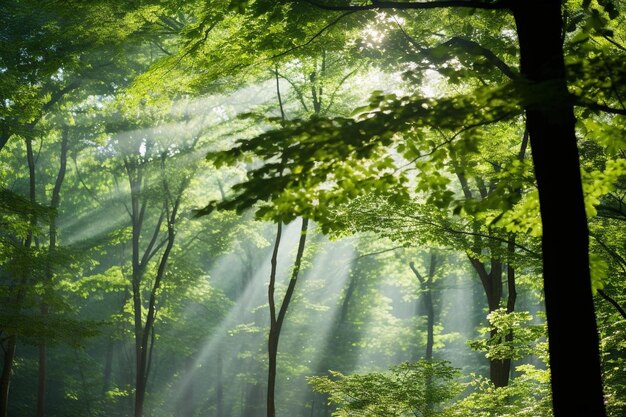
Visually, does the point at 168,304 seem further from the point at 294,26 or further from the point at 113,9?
the point at 294,26

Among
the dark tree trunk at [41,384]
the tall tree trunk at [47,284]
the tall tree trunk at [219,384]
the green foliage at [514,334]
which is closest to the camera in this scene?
the green foliage at [514,334]

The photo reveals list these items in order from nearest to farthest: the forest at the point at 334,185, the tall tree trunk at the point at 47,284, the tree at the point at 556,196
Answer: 1. the tree at the point at 556,196
2. the forest at the point at 334,185
3. the tall tree trunk at the point at 47,284

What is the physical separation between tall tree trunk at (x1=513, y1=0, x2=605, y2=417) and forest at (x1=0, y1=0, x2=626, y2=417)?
1 centimetres

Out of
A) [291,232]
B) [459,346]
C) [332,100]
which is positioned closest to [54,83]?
[332,100]

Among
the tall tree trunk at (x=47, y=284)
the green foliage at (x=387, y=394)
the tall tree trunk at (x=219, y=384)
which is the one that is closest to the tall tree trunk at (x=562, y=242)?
the green foliage at (x=387, y=394)

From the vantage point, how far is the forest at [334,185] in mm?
3664

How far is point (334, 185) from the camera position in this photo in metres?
4.22

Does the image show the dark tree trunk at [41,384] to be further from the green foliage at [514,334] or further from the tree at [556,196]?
the tree at [556,196]

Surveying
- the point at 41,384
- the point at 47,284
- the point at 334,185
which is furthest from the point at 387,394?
the point at 41,384

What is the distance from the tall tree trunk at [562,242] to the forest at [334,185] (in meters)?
0.01

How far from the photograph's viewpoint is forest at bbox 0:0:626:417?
3664 mm

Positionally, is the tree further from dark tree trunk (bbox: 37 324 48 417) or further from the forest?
dark tree trunk (bbox: 37 324 48 417)

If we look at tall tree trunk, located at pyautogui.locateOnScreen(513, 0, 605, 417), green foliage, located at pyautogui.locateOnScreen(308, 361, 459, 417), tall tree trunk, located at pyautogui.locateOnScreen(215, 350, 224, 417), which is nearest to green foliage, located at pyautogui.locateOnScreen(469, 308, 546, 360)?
green foliage, located at pyautogui.locateOnScreen(308, 361, 459, 417)

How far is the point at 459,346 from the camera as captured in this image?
38.9 metres
